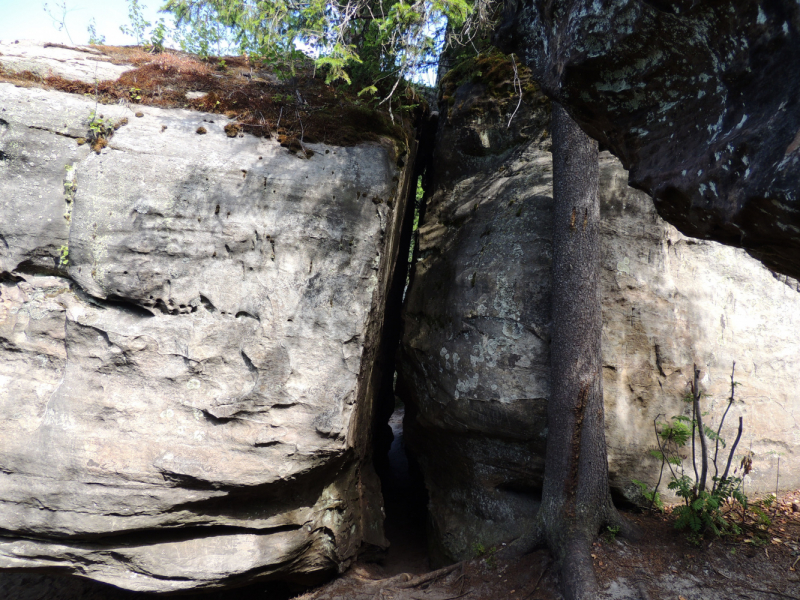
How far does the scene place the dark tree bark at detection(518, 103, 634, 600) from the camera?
5199mm

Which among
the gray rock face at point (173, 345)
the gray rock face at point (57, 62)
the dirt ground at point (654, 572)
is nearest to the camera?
the dirt ground at point (654, 572)

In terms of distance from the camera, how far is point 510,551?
5453mm

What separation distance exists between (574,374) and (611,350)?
1050 millimetres

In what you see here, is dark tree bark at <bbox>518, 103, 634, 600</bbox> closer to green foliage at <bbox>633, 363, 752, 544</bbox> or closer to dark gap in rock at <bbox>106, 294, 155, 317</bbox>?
green foliage at <bbox>633, 363, 752, 544</bbox>

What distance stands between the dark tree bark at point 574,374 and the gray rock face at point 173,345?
7.22 feet

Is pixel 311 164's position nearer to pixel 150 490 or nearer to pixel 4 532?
pixel 150 490

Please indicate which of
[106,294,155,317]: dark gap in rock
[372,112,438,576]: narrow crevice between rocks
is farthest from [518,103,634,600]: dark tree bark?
[106,294,155,317]: dark gap in rock

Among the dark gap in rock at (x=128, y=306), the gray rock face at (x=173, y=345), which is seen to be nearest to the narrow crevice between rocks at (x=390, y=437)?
the gray rock face at (x=173, y=345)

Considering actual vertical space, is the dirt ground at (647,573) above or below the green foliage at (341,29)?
below

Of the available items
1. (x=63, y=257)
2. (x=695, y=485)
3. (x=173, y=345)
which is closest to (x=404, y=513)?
(x=695, y=485)

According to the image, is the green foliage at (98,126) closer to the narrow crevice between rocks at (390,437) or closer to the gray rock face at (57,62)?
the gray rock face at (57,62)

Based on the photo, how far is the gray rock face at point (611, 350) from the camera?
5.97 meters

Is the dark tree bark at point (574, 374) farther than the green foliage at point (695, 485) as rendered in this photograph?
Yes

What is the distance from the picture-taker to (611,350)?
6094 mm
